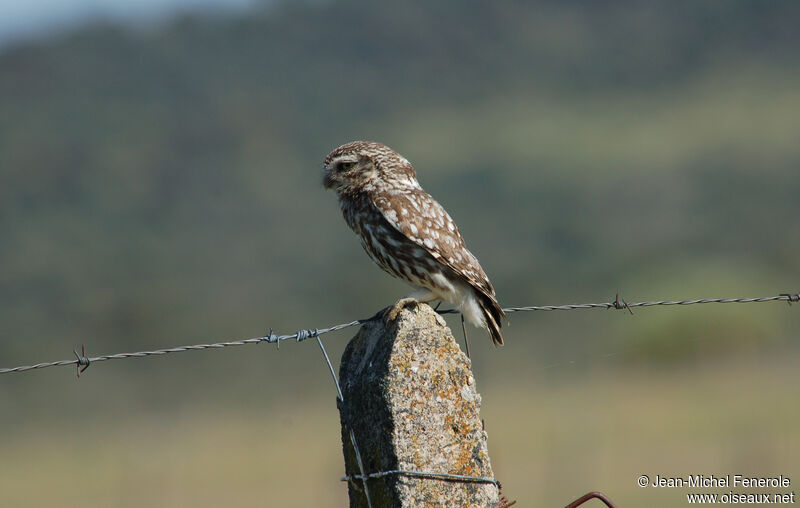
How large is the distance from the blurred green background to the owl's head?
3.27 m

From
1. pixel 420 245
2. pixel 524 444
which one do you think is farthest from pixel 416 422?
pixel 524 444

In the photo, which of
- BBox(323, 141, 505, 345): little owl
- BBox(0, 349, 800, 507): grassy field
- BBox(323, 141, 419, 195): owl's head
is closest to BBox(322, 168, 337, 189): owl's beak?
BBox(323, 141, 419, 195): owl's head

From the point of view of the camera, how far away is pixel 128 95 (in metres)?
112

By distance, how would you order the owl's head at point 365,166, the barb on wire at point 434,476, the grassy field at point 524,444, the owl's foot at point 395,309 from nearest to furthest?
the barb on wire at point 434,476 → the owl's foot at point 395,309 → the owl's head at point 365,166 → the grassy field at point 524,444

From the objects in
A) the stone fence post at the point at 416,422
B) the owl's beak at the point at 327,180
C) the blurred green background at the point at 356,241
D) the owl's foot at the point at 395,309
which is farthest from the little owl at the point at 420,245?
the blurred green background at the point at 356,241

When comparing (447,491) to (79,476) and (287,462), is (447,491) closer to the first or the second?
(287,462)

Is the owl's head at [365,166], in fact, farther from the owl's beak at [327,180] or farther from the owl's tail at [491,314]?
the owl's tail at [491,314]

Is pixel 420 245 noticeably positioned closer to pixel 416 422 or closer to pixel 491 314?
pixel 491 314

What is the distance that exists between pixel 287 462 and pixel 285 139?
8297cm

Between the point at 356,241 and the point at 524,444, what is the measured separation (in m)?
59.5

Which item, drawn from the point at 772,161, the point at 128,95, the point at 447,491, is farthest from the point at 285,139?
the point at 447,491

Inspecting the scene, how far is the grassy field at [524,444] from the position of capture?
15.4m

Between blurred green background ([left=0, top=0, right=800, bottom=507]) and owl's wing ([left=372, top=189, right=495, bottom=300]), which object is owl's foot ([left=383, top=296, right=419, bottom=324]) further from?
blurred green background ([left=0, top=0, right=800, bottom=507])

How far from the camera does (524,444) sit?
61.4 feet
